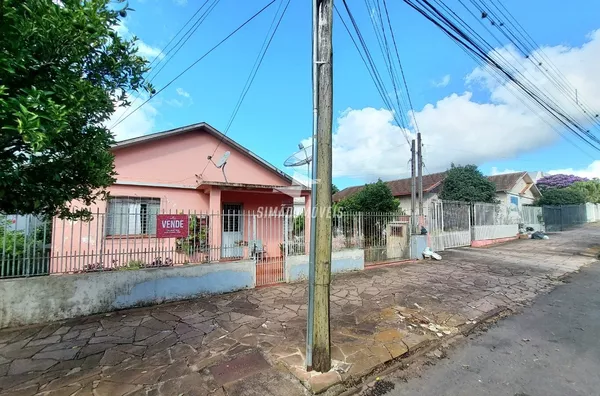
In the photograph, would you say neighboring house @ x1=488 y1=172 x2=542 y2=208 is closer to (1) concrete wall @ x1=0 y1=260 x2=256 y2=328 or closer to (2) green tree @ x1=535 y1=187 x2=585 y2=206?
(2) green tree @ x1=535 y1=187 x2=585 y2=206

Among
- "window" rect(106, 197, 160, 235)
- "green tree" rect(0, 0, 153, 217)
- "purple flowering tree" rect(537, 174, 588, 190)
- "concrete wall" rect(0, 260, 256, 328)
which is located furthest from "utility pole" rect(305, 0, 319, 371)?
"purple flowering tree" rect(537, 174, 588, 190)

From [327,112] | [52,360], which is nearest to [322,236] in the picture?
Result: [327,112]

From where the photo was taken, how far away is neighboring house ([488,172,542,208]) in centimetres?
2234

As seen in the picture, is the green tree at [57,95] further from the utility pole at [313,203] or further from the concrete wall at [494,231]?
the concrete wall at [494,231]

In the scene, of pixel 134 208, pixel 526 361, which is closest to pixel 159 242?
pixel 134 208

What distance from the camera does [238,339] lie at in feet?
14.1

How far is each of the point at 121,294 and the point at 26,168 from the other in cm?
383

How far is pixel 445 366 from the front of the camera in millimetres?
3633

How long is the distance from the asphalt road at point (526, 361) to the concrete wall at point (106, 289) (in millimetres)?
4528

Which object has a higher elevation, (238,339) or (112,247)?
(112,247)

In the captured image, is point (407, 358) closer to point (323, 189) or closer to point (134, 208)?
point (323, 189)

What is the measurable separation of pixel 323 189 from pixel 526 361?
355cm

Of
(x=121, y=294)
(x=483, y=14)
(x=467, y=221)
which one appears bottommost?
(x=121, y=294)

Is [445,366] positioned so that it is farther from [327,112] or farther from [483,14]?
[483,14]
